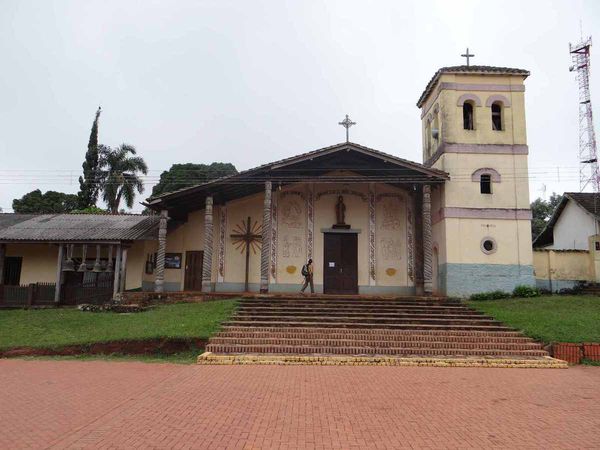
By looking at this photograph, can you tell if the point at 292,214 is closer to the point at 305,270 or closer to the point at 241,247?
the point at 241,247

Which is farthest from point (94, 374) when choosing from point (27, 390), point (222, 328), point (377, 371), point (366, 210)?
point (366, 210)

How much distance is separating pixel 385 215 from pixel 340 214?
6.22ft

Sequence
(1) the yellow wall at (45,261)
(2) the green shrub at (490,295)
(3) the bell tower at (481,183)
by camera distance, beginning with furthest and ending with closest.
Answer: (1) the yellow wall at (45,261)
(3) the bell tower at (481,183)
(2) the green shrub at (490,295)

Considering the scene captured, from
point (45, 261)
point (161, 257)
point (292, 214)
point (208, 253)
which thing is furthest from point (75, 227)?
point (292, 214)

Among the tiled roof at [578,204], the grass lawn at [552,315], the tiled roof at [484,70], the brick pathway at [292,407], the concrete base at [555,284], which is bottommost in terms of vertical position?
the brick pathway at [292,407]

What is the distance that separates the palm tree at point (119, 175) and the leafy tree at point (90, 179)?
618mm

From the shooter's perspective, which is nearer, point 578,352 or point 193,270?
point 578,352

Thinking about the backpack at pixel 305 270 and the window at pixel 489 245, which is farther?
the backpack at pixel 305 270

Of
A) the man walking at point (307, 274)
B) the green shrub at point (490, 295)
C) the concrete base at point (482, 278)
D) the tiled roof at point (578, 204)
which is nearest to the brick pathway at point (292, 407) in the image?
the green shrub at point (490, 295)

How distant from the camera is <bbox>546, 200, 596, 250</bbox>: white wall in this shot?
20.6 m

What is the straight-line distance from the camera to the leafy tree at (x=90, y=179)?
117 feet

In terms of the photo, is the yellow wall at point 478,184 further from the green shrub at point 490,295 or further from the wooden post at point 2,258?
the wooden post at point 2,258

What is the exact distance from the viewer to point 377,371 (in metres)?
9.86

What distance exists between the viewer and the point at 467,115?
62.3 feet
